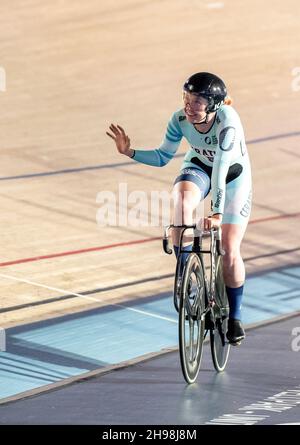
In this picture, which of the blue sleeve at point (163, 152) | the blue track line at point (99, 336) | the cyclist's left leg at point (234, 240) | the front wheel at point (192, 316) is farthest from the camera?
the blue track line at point (99, 336)

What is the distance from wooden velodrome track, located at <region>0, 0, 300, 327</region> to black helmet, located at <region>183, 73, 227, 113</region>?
1927 millimetres

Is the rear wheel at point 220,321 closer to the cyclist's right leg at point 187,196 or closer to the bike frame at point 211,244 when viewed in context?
the bike frame at point 211,244

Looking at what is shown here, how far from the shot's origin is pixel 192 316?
544 centimetres

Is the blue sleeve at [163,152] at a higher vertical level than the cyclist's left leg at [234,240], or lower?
higher

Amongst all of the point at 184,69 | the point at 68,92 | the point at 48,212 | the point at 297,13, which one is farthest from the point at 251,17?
the point at 48,212

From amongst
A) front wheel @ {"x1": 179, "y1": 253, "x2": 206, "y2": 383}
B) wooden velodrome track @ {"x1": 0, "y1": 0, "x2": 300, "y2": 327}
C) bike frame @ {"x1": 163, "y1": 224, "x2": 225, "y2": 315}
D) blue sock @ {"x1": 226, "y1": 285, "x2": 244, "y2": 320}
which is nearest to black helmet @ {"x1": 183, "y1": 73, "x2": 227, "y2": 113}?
bike frame @ {"x1": 163, "y1": 224, "x2": 225, "y2": 315}

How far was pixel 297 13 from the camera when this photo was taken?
49.7 feet

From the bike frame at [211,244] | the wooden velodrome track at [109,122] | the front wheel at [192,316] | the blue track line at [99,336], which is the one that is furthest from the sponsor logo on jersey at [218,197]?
the wooden velodrome track at [109,122]

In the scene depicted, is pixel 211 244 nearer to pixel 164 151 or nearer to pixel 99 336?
pixel 164 151

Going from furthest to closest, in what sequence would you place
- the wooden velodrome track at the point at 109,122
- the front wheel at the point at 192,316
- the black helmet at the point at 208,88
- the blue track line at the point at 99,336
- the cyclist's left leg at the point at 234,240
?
the wooden velodrome track at the point at 109,122, the blue track line at the point at 99,336, the cyclist's left leg at the point at 234,240, the black helmet at the point at 208,88, the front wheel at the point at 192,316

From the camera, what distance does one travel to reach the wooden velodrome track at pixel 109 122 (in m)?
7.83

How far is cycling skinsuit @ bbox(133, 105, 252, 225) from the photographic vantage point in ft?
17.8
